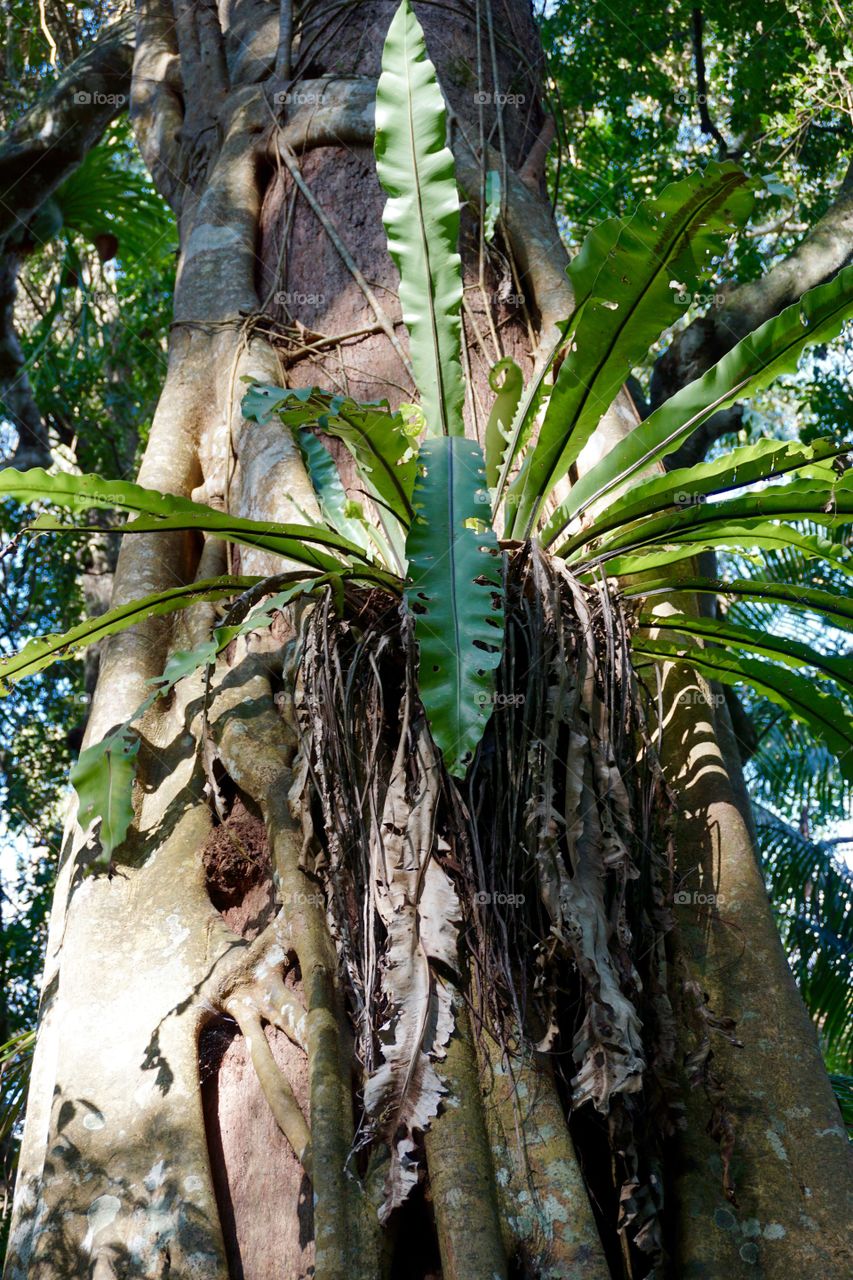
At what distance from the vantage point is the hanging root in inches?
79.6

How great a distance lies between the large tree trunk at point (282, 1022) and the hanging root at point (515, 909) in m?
0.01

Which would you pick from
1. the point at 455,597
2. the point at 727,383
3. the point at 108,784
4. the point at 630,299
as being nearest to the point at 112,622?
the point at 108,784

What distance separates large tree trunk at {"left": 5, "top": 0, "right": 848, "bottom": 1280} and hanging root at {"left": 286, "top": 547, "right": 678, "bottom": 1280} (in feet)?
0.05

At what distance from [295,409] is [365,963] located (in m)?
→ 1.18

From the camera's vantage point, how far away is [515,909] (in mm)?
2213

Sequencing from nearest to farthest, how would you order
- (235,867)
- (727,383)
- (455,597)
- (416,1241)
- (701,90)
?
(416,1241) < (455,597) < (727,383) < (235,867) < (701,90)

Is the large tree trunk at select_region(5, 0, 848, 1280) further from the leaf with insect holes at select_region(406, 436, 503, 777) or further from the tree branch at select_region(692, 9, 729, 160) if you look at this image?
the tree branch at select_region(692, 9, 729, 160)

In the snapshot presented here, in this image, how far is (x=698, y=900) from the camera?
2516 mm

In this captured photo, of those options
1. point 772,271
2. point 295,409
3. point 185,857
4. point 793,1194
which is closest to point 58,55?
point 772,271

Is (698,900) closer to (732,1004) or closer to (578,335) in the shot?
(732,1004)

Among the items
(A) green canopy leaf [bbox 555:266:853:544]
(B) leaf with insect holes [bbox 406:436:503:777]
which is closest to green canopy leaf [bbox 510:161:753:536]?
(A) green canopy leaf [bbox 555:266:853:544]

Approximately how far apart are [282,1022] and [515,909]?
52 centimetres

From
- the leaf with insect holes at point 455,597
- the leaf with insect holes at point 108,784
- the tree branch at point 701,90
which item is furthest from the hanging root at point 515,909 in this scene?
the tree branch at point 701,90

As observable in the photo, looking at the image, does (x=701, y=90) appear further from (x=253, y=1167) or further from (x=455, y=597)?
(x=253, y=1167)
